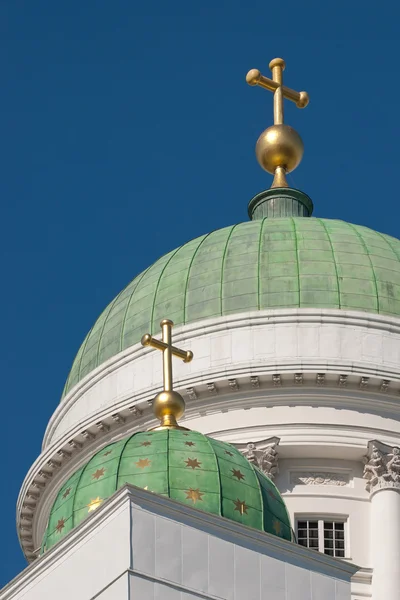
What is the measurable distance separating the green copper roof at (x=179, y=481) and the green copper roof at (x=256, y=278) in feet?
47.0

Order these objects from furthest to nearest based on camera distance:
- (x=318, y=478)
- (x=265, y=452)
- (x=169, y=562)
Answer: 1. (x=318, y=478)
2. (x=265, y=452)
3. (x=169, y=562)

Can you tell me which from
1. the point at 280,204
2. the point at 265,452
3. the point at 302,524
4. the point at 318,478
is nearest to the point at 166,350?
the point at 265,452

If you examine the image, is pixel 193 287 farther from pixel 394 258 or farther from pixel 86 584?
pixel 86 584

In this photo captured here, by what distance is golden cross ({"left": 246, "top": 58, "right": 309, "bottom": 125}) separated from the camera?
64.6 metres

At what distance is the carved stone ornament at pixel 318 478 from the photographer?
2215 inches

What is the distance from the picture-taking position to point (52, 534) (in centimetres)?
4253

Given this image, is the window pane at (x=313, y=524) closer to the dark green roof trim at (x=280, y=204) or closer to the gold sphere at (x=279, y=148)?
the dark green roof trim at (x=280, y=204)

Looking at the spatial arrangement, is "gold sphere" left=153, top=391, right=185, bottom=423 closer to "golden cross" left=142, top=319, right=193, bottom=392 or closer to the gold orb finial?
"golden cross" left=142, top=319, right=193, bottom=392

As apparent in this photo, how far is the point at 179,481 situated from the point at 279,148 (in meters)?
23.7

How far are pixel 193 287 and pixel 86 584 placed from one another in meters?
19.6

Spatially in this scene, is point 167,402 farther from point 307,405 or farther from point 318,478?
point 318,478

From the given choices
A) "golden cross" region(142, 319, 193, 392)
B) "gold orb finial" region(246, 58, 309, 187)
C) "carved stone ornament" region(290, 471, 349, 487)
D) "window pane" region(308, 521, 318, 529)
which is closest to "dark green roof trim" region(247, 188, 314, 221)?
"gold orb finial" region(246, 58, 309, 187)

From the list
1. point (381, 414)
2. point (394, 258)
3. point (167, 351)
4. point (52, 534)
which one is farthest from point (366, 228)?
point (52, 534)

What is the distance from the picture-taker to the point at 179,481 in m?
41.5
